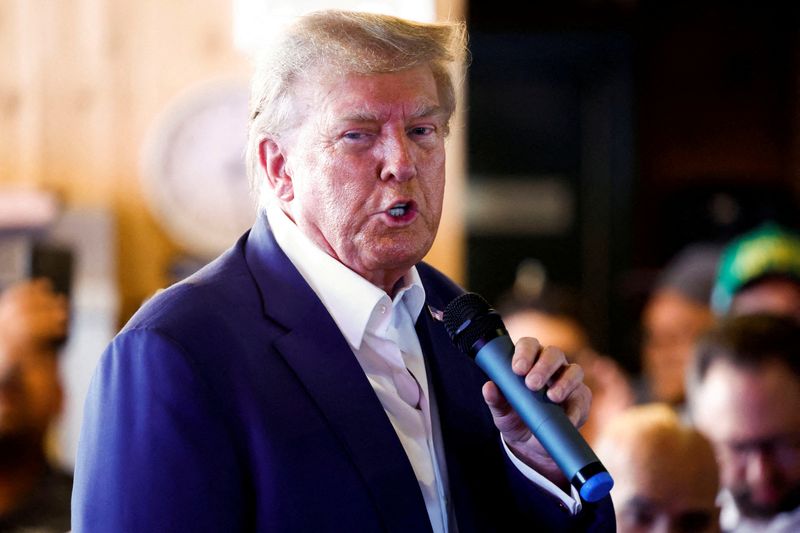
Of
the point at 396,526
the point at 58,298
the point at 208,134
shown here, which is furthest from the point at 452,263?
the point at 396,526

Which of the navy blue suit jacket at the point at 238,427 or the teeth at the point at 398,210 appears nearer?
the navy blue suit jacket at the point at 238,427

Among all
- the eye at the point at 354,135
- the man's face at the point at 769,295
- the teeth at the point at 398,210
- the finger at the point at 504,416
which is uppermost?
the eye at the point at 354,135

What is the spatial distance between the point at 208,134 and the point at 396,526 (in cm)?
246

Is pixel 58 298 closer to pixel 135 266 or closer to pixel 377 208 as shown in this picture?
pixel 135 266

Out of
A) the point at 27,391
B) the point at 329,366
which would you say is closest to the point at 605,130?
the point at 27,391

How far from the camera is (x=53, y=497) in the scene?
3107 mm

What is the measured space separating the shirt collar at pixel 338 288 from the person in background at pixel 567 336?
6.02 ft

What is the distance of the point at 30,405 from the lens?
3.14 m

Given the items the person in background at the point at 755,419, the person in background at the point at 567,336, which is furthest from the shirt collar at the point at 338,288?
the person in background at the point at 567,336

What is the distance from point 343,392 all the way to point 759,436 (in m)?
1.25

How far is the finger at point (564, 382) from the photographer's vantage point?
116cm

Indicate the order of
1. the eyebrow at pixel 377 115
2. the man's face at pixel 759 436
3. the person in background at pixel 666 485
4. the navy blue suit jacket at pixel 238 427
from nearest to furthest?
the navy blue suit jacket at pixel 238 427, the eyebrow at pixel 377 115, the person in background at pixel 666 485, the man's face at pixel 759 436

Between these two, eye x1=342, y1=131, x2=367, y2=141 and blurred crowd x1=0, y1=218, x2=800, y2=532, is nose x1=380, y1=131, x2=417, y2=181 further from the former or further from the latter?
blurred crowd x1=0, y1=218, x2=800, y2=532

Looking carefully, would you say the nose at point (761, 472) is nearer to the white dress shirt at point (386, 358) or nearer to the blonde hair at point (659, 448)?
the blonde hair at point (659, 448)
